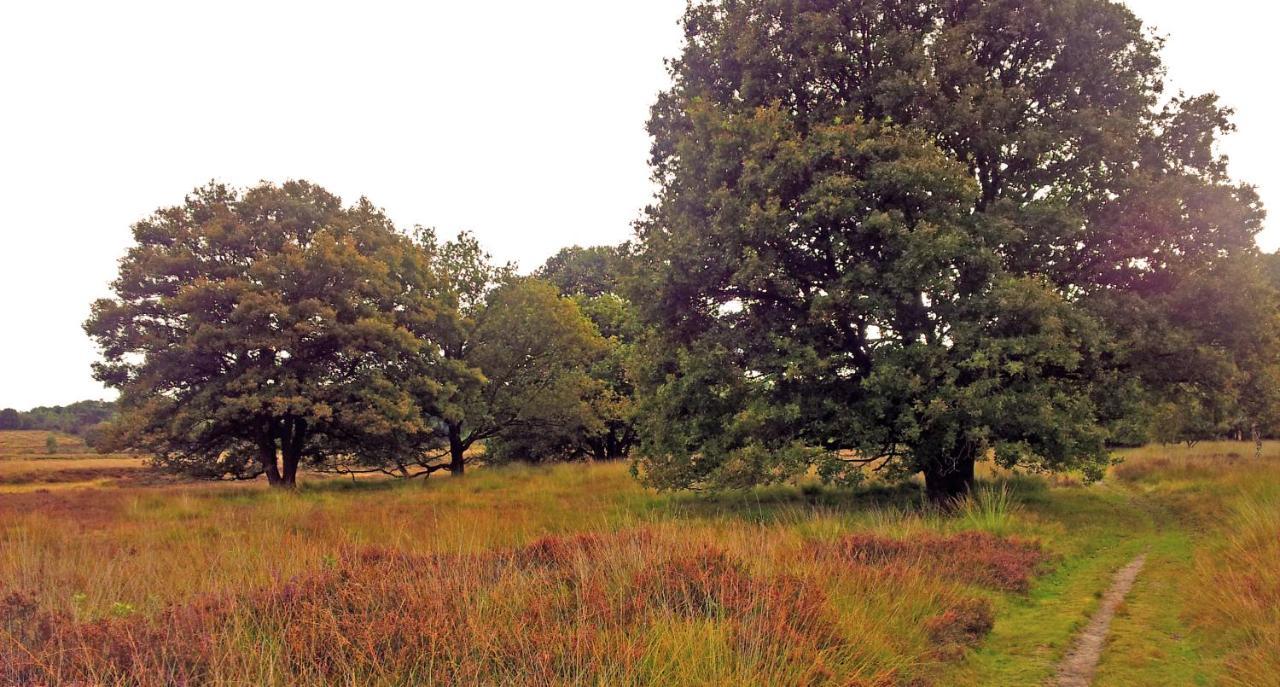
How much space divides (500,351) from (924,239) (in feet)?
72.1

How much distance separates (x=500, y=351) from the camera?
30.5m

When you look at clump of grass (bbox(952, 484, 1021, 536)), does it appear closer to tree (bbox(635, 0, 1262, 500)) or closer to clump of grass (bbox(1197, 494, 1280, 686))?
tree (bbox(635, 0, 1262, 500))

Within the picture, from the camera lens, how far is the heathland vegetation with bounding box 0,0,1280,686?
5.41 m

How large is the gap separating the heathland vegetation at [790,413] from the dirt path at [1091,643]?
0.18 metres

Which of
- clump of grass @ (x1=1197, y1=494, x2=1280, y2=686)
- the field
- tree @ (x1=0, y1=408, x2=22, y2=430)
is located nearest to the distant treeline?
tree @ (x1=0, y1=408, x2=22, y2=430)

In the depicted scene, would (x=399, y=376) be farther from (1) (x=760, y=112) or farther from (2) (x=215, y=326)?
(1) (x=760, y=112)

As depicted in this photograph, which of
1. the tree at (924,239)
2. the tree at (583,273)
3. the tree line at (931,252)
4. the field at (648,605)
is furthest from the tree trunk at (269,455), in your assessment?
the tree at (583,273)

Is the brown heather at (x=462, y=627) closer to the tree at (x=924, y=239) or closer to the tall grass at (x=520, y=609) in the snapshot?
the tall grass at (x=520, y=609)

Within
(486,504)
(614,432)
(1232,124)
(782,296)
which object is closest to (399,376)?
(486,504)

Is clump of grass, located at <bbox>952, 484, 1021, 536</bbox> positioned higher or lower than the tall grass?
lower

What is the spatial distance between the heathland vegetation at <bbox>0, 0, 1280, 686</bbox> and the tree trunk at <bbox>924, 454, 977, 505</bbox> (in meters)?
0.12

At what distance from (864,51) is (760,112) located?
159 inches

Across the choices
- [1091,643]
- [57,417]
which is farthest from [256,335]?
[57,417]

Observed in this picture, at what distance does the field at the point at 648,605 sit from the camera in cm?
459
